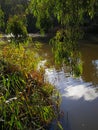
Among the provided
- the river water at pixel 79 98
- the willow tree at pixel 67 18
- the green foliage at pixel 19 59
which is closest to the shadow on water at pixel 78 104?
the river water at pixel 79 98

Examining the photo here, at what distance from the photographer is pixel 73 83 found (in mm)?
10891

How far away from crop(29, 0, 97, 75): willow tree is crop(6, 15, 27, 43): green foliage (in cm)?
31

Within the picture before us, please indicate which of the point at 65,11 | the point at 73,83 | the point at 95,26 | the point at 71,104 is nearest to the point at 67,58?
the point at 65,11

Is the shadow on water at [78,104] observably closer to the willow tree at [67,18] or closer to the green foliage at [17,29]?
the willow tree at [67,18]

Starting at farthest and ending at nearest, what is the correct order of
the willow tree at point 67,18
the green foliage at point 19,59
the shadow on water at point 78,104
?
the green foliage at point 19,59
the shadow on water at point 78,104
the willow tree at point 67,18

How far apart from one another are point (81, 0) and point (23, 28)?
1111 millimetres

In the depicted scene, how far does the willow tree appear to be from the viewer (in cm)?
473

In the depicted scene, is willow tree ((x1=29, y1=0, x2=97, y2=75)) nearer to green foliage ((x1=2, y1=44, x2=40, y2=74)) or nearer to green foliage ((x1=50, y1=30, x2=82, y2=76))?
green foliage ((x1=50, y1=30, x2=82, y2=76))

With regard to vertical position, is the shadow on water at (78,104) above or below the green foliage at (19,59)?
below

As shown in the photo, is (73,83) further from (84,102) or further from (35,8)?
(35,8)

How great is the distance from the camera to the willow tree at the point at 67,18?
186 inches

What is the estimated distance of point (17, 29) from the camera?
5098mm

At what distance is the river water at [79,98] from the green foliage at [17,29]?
2749 mm

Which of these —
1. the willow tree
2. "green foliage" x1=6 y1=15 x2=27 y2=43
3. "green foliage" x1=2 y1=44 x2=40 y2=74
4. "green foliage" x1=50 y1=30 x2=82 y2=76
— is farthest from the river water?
"green foliage" x1=6 y1=15 x2=27 y2=43
